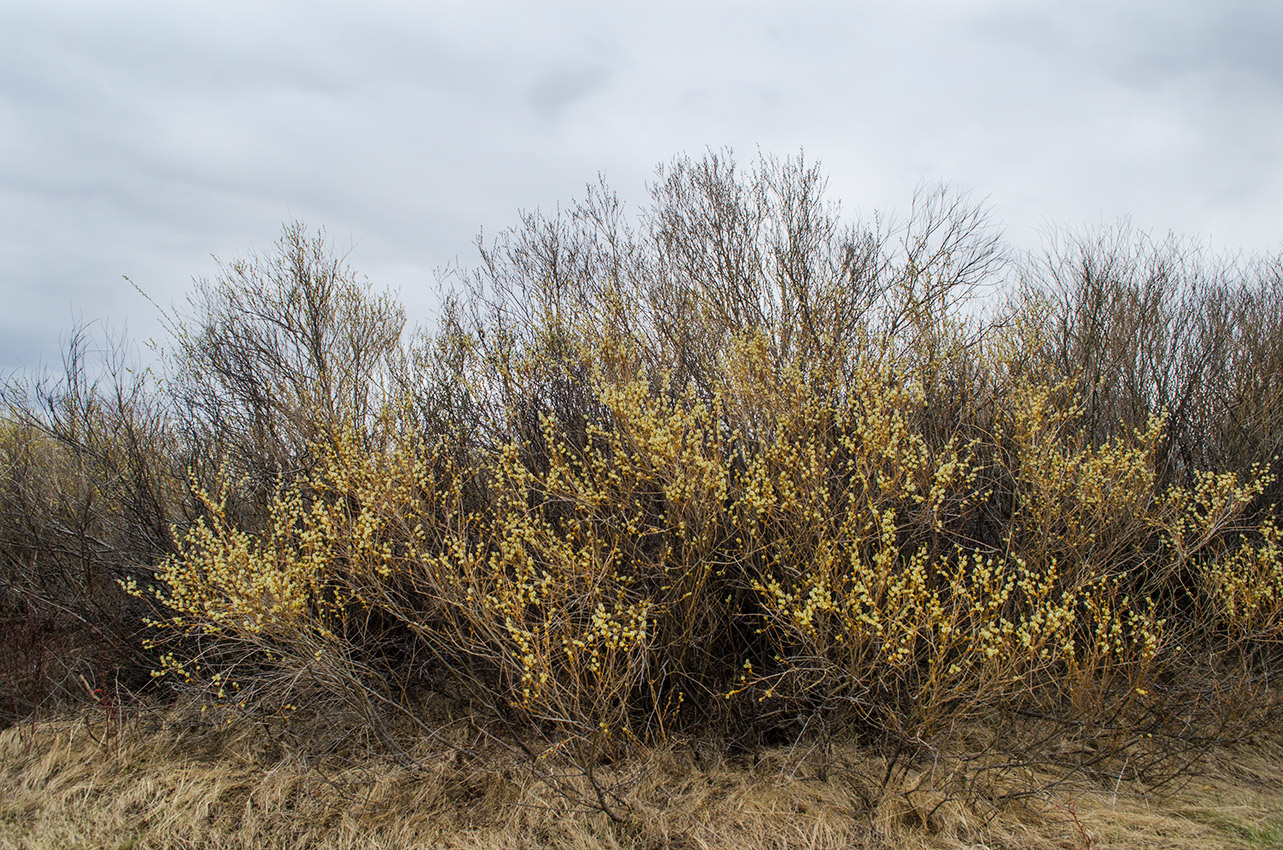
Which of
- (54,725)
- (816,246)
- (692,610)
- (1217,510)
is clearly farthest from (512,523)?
(816,246)

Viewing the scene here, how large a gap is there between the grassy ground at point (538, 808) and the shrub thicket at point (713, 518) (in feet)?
1.09

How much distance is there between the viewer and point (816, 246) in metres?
10.3

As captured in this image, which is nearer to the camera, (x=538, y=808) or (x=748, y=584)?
(x=538, y=808)

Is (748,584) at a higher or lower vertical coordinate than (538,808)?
higher

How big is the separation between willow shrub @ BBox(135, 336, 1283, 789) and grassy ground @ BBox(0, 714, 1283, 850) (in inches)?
15.6

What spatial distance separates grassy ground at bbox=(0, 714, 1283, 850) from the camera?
184 inches

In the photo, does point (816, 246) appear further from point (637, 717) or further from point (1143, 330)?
point (637, 717)

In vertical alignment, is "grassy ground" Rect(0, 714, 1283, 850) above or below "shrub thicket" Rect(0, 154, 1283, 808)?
below

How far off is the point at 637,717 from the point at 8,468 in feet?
27.4

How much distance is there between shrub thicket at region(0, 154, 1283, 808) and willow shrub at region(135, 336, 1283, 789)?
5 centimetres

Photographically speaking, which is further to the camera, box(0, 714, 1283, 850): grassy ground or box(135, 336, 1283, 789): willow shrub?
box(135, 336, 1283, 789): willow shrub

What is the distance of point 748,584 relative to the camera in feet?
18.4

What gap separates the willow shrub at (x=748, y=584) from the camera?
15.6 feet

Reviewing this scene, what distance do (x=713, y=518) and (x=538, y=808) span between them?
2367 mm
